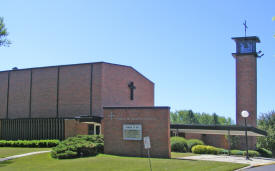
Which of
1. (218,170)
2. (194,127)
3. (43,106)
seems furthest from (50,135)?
(218,170)

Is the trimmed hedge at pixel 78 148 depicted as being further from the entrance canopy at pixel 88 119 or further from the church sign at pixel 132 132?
the entrance canopy at pixel 88 119

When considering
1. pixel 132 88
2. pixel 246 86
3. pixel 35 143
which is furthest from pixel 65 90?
pixel 246 86

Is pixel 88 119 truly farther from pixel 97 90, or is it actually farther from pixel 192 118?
pixel 192 118

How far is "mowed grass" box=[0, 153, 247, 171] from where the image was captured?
2020 centimetres

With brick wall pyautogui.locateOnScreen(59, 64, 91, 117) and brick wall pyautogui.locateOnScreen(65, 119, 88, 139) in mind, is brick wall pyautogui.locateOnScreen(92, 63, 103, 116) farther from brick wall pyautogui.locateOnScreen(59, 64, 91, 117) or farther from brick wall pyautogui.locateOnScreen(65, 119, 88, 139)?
brick wall pyautogui.locateOnScreen(65, 119, 88, 139)

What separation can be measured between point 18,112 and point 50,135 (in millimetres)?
9179

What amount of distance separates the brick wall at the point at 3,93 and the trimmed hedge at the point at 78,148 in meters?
17.1

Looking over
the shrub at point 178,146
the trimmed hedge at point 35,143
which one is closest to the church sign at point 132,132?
the trimmed hedge at point 35,143

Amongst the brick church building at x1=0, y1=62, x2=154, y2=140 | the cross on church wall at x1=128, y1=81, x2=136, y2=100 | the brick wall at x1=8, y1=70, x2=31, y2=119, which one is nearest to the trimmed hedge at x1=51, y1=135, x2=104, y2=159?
the brick church building at x1=0, y1=62, x2=154, y2=140

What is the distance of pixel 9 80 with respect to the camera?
42406 millimetres

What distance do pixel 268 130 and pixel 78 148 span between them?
32497mm

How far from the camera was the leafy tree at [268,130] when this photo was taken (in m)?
48.0

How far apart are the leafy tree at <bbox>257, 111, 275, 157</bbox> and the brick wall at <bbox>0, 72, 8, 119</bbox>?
31274 millimetres

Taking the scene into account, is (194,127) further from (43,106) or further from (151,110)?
(43,106)
